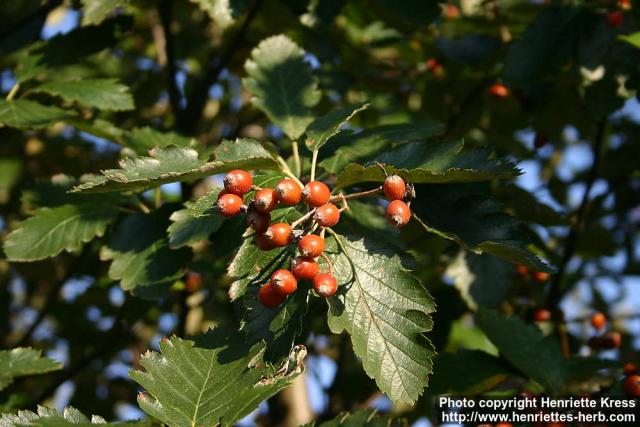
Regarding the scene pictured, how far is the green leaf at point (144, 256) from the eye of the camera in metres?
2.07

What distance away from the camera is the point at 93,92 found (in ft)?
8.01

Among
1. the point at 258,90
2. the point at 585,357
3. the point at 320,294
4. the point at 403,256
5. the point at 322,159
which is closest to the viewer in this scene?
the point at 320,294

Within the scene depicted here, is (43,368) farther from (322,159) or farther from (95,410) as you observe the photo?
(95,410)

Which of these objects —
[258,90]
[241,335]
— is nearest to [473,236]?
→ [241,335]

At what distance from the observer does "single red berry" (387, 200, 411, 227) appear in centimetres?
159

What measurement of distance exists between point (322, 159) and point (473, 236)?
1.60 ft

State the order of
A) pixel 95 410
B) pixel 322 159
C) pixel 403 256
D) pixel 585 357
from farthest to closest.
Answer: pixel 95 410 < pixel 585 357 < pixel 322 159 < pixel 403 256

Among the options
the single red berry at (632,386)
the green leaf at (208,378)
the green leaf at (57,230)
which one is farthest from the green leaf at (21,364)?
the single red berry at (632,386)

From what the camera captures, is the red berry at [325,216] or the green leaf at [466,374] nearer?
the red berry at [325,216]

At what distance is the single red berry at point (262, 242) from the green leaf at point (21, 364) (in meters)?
0.91

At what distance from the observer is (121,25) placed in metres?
2.68

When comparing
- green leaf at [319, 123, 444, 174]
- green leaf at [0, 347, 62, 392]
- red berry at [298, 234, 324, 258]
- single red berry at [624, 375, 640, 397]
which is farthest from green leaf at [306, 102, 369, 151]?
single red berry at [624, 375, 640, 397]

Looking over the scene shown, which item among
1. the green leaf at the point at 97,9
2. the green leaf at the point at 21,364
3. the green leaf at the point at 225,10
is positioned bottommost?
the green leaf at the point at 21,364

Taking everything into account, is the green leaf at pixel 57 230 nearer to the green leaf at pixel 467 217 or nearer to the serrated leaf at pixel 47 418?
the serrated leaf at pixel 47 418
